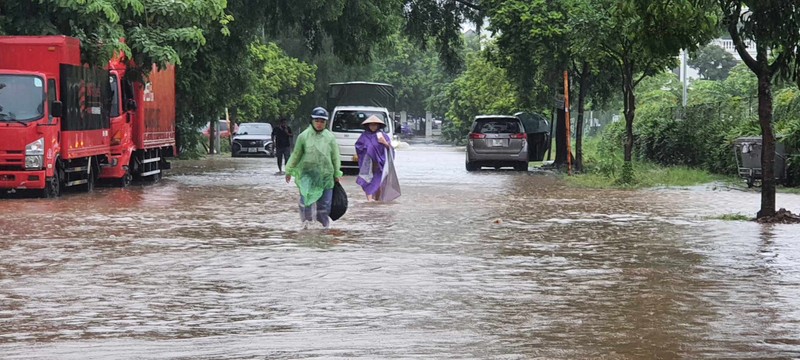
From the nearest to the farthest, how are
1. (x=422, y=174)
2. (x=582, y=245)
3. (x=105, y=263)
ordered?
(x=105, y=263), (x=582, y=245), (x=422, y=174)

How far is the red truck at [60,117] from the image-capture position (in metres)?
23.7

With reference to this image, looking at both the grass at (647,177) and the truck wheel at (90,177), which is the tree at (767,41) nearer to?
the grass at (647,177)

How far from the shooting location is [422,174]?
3712 centimetres

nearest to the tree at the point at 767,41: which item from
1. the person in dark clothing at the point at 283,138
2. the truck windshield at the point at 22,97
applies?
the truck windshield at the point at 22,97

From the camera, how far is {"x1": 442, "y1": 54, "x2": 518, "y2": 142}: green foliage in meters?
55.0

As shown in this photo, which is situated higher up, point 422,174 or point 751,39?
point 751,39

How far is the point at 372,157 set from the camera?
2378cm

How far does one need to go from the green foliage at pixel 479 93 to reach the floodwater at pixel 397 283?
2967 cm

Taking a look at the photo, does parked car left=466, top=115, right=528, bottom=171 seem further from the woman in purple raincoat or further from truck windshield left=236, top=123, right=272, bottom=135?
truck windshield left=236, top=123, right=272, bottom=135

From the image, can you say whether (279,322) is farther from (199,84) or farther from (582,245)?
(199,84)

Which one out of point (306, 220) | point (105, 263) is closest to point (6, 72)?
point (306, 220)

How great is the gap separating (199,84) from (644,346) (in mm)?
31633

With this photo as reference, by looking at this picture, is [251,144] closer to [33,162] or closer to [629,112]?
[629,112]

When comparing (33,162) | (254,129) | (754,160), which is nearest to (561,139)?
(754,160)
